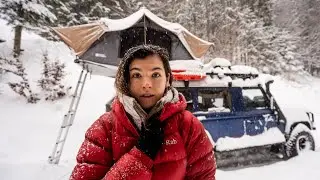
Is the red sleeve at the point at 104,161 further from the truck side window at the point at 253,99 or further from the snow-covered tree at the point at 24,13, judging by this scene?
the snow-covered tree at the point at 24,13

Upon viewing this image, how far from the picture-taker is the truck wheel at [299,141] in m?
7.73

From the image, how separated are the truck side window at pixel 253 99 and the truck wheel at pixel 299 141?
1.07 metres

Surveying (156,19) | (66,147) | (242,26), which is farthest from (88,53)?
(242,26)

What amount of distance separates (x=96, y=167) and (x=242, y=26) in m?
27.0

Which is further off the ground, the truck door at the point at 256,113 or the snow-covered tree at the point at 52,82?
the snow-covered tree at the point at 52,82

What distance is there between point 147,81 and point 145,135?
36 cm

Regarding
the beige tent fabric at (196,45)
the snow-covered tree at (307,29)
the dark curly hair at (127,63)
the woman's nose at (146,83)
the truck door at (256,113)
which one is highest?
the snow-covered tree at (307,29)

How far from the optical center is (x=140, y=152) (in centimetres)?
155

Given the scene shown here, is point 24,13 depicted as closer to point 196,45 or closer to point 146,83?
point 196,45

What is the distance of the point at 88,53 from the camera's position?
6.67 meters

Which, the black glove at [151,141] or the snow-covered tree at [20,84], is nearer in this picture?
the black glove at [151,141]

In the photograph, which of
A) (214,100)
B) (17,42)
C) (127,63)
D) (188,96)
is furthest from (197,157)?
(17,42)

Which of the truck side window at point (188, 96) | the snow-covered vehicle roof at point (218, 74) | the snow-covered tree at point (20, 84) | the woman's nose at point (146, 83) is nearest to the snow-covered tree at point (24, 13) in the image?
the snow-covered tree at point (20, 84)

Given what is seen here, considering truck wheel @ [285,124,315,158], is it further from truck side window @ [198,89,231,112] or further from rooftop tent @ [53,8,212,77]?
rooftop tent @ [53,8,212,77]
